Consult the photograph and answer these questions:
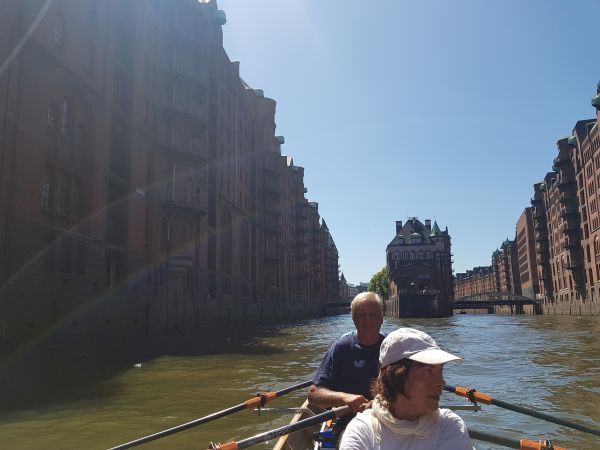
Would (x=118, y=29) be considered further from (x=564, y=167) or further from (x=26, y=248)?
(x=564, y=167)

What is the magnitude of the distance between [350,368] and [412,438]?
8.84ft

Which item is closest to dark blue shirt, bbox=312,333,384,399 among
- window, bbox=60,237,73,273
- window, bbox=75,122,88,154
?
window, bbox=60,237,73,273

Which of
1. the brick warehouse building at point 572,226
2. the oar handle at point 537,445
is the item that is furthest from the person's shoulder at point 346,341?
the brick warehouse building at point 572,226

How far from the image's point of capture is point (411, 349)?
9.64 feet

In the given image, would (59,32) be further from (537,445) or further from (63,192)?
(537,445)

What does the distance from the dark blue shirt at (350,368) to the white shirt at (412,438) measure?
8.25 feet

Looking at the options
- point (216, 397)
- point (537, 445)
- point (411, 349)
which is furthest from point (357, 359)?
point (216, 397)

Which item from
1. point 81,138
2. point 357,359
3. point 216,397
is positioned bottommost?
point 216,397

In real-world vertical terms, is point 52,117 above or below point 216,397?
above

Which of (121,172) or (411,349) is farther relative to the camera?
(121,172)

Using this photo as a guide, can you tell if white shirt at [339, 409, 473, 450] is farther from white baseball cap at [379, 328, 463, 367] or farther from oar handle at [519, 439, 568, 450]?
oar handle at [519, 439, 568, 450]

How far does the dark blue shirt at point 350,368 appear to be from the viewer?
217 inches

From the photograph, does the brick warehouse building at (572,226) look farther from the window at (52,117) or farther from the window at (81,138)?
the window at (52,117)

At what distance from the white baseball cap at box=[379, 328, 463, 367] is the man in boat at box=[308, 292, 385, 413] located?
254 cm
